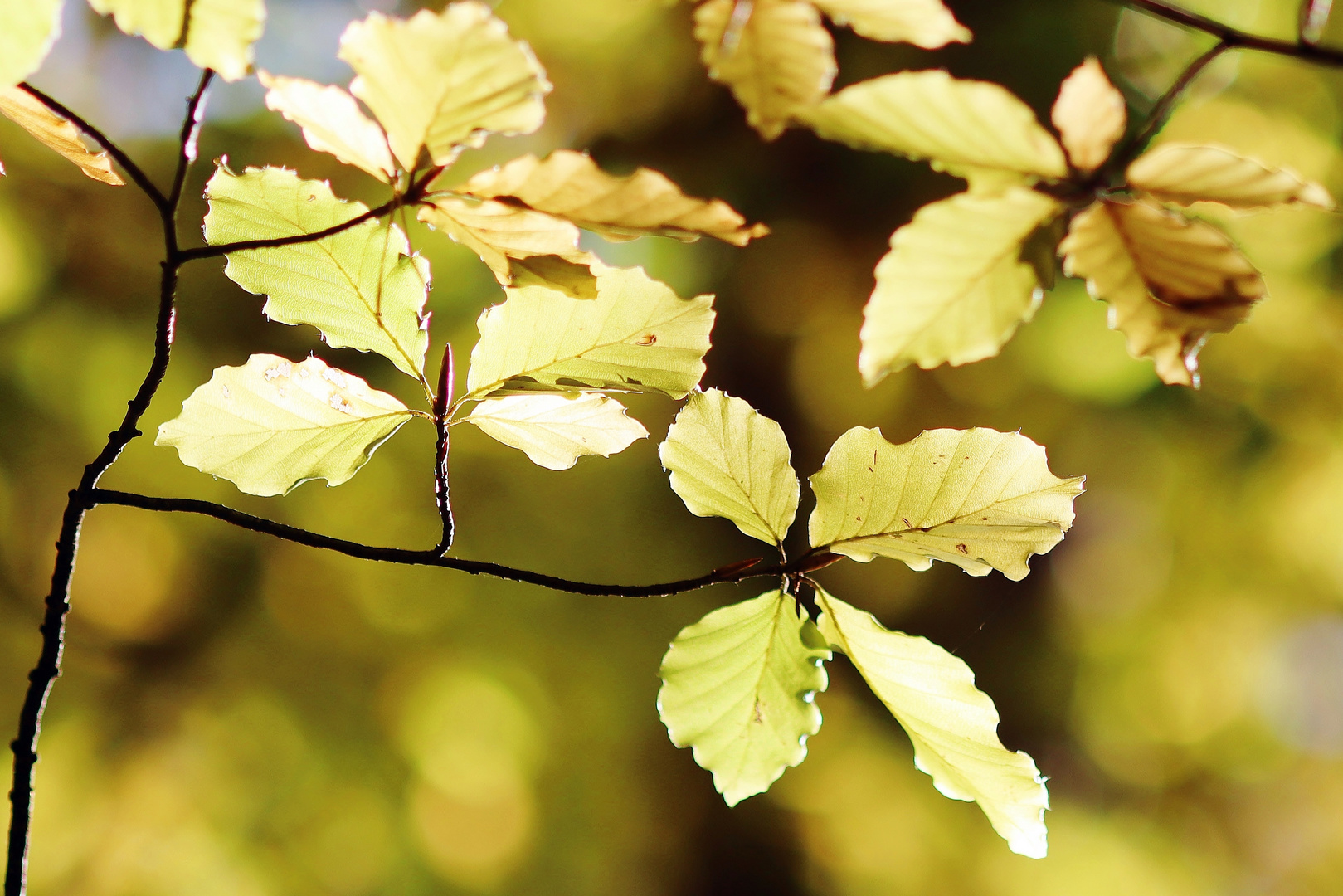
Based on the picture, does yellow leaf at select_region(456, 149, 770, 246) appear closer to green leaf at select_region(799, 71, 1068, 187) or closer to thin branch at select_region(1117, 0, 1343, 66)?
green leaf at select_region(799, 71, 1068, 187)

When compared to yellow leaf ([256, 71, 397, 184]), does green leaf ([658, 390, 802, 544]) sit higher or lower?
lower

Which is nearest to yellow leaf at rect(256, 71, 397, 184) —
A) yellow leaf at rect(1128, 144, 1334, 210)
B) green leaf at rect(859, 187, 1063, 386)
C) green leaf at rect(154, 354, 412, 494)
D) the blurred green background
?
green leaf at rect(154, 354, 412, 494)

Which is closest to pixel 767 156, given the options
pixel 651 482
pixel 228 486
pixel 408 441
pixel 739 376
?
pixel 739 376

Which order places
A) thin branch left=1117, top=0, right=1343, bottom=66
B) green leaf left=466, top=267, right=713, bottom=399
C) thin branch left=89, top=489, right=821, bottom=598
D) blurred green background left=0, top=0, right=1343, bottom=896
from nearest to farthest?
1. thin branch left=1117, top=0, right=1343, bottom=66
2. thin branch left=89, top=489, right=821, bottom=598
3. green leaf left=466, top=267, right=713, bottom=399
4. blurred green background left=0, top=0, right=1343, bottom=896

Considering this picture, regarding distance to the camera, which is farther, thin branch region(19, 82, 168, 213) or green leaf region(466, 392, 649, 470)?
green leaf region(466, 392, 649, 470)

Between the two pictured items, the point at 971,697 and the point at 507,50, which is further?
→ the point at 971,697

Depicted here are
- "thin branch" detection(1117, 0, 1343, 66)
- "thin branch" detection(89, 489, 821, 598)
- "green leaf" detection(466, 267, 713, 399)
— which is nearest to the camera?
"thin branch" detection(1117, 0, 1343, 66)

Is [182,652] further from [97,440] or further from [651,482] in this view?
[651,482]
